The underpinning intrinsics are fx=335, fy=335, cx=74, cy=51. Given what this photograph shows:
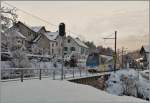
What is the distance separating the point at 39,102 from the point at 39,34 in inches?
2700

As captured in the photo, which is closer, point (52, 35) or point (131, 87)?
point (131, 87)

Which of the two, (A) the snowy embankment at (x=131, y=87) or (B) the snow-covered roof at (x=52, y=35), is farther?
(B) the snow-covered roof at (x=52, y=35)

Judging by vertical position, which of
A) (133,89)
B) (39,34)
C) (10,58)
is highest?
(39,34)

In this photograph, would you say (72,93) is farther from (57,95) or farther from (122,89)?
(122,89)

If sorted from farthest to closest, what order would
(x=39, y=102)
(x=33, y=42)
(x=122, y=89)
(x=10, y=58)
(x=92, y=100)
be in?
(x=33, y=42) < (x=10, y=58) < (x=122, y=89) < (x=92, y=100) < (x=39, y=102)

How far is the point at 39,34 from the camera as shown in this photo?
7994cm

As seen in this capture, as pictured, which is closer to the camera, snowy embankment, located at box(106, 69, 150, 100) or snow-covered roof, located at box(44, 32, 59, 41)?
snowy embankment, located at box(106, 69, 150, 100)

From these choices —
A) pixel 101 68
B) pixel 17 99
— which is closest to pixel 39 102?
pixel 17 99

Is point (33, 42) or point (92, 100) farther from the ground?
point (33, 42)

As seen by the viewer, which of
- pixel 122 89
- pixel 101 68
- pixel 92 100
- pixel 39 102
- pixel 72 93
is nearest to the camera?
pixel 39 102

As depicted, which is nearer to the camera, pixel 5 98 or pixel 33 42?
pixel 5 98

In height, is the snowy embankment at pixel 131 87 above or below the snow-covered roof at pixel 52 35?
below

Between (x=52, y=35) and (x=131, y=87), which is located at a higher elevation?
(x=52, y=35)

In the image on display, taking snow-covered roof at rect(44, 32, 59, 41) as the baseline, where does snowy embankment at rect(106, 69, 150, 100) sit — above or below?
below
